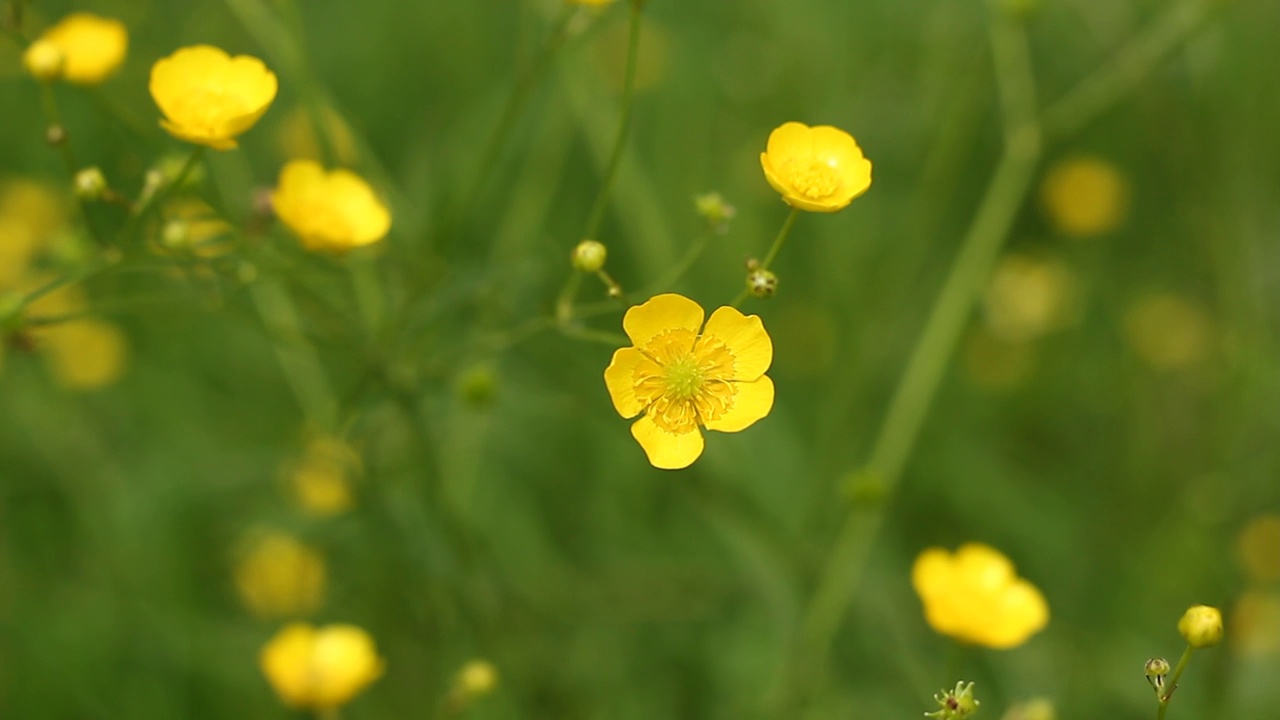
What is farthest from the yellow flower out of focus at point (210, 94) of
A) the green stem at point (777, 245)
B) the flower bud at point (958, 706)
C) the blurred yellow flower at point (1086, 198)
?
the blurred yellow flower at point (1086, 198)

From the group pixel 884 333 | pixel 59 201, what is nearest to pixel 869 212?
pixel 884 333

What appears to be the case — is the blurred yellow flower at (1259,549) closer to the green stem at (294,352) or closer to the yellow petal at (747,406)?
the yellow petal at (747,406)

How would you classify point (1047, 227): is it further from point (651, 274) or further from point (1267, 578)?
point (651, 274)

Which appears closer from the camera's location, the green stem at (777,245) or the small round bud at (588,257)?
the green stem at (777,245)

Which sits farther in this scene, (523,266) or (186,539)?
(186,539)

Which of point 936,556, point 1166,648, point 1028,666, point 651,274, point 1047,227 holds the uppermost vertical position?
point 1047,227

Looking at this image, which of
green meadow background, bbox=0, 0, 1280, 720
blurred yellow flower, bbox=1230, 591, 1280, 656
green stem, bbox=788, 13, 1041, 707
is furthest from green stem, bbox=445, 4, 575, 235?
blurred yellow flower, bbox=1230, 591, 1280, 656
